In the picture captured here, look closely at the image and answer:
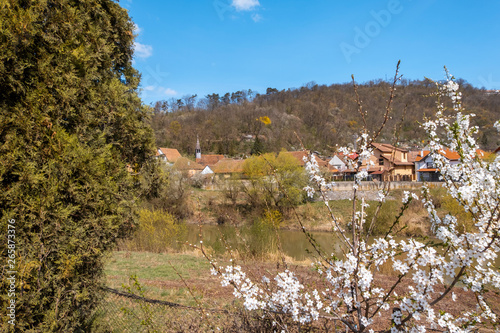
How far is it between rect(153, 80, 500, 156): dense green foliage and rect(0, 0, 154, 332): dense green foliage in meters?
54.4

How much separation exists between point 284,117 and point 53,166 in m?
87.4

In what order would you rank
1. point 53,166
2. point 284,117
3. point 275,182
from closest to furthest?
point 53,166 → point 275,182 → point 284,117

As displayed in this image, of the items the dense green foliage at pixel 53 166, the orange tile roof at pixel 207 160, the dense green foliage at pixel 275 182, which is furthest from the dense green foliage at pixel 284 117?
the dense green foliage at pixel 53 166

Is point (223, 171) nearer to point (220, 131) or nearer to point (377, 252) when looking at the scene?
point (220, 131)

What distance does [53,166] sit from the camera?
339cm

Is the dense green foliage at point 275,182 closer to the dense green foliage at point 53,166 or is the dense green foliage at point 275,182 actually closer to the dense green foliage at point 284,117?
the dense green foliage at point 53,166

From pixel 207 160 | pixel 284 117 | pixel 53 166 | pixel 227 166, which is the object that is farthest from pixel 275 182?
pixel 284 117

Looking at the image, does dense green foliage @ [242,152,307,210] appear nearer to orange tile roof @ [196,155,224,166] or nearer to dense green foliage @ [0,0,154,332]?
dense green foliage @ [0,0,154,332]

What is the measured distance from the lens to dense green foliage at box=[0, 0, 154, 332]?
3141 mm

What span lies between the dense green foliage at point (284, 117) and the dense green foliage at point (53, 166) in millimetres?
54401

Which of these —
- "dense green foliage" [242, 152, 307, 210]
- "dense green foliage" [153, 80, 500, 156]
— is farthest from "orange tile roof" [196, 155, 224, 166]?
"dense green foliage" [242, 152, 307, 210]

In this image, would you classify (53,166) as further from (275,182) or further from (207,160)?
(207,160)

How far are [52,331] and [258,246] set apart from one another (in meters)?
9.06

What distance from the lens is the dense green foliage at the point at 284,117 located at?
6838 cm
